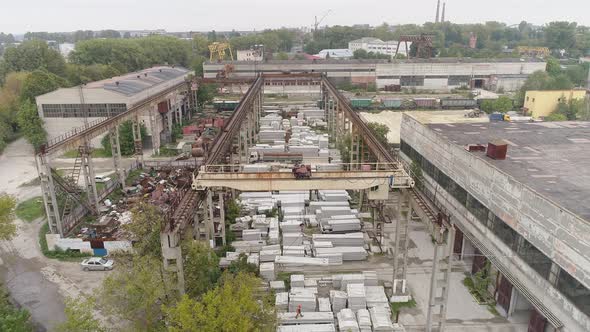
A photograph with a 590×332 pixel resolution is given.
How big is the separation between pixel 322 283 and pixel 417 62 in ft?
229

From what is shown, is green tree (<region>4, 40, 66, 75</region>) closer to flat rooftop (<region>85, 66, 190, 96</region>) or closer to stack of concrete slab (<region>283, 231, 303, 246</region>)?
flat rooftop (<region>85, 66, 190, 96</region>)

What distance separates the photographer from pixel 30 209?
29.3 m

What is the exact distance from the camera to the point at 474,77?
8056cm

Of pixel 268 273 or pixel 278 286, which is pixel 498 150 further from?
pixel 268 273

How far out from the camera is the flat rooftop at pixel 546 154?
16.6 meters

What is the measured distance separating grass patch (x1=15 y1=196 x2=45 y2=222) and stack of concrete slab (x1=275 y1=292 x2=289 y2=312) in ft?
67.2

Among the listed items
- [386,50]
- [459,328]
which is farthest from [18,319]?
[386,50]

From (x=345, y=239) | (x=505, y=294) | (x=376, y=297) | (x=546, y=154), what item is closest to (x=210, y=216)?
(x=345, y=239)

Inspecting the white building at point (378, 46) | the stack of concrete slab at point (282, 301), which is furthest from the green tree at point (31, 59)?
the white building at point (378, 46)

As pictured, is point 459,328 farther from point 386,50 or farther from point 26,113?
point 386,50

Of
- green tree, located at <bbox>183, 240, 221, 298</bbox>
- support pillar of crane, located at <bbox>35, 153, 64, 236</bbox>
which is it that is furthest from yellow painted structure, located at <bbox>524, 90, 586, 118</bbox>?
support pillar of crane, located at <bbox>35, 153, 64, 236</bbox>

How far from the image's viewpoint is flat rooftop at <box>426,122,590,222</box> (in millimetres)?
16625

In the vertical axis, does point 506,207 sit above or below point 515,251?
above

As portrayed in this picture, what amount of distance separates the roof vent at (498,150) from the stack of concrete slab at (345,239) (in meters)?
8.59
